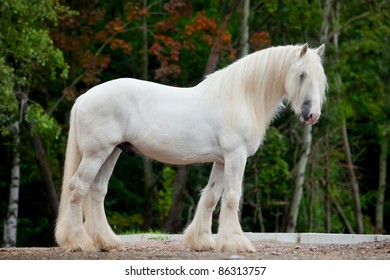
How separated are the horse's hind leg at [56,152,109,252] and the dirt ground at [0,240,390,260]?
0.72 ft

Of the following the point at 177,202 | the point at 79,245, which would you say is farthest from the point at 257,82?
the point at 177,202

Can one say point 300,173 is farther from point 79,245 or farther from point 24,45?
point 79,245

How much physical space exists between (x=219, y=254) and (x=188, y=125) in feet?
5.20

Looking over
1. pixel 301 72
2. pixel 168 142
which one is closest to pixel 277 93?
pixel 301 72

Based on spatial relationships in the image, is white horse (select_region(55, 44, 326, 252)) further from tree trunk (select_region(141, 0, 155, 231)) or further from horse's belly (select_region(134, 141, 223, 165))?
tree trunk (select_region(141, 0, 155, 231))

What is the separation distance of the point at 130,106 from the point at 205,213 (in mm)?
1585

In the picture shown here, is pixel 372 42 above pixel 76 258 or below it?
above

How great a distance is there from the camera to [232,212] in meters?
11.3

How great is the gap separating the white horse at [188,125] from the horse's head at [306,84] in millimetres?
12

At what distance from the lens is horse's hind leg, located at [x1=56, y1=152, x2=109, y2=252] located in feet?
36.6

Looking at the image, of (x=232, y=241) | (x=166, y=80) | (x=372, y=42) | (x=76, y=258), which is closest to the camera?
(x=76, y=258)

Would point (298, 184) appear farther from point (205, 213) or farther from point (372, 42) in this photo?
point (205, 213)

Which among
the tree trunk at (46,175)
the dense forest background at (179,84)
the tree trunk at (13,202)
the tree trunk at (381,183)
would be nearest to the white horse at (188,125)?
the dense forest background at (179,84)

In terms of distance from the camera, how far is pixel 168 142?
447 inches
